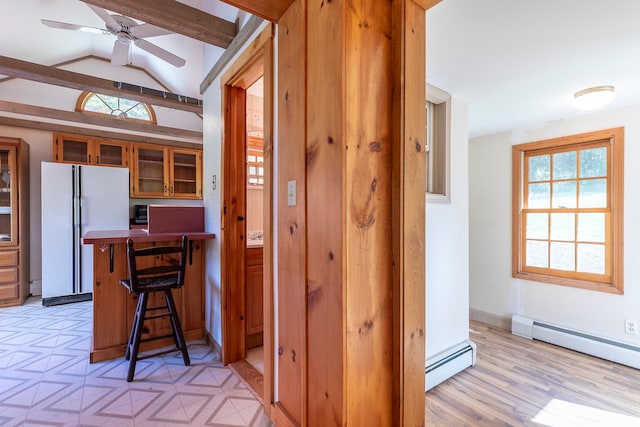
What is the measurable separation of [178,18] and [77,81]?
1.78 meters

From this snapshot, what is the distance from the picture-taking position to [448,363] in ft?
7.15

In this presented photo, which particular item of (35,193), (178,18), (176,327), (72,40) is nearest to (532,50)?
(178,18)

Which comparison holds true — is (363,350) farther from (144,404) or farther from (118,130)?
(118,130)

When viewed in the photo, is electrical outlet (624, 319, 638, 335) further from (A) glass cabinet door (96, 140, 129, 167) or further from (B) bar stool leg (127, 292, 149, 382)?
(A) glass cabinet door (96, 140, 129, 167)

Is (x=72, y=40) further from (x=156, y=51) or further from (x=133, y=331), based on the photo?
(x=133, y=331)

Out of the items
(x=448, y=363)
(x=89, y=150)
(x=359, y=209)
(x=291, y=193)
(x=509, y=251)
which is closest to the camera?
(x=359, y=209)

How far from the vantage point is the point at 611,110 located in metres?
2.61

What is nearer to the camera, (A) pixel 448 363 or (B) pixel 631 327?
(A) pixel 448 363

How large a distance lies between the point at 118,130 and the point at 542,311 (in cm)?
595

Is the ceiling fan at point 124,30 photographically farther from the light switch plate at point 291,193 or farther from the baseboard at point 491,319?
the baseboard at point 491,319

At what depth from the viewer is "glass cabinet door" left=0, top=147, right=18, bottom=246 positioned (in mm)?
3537

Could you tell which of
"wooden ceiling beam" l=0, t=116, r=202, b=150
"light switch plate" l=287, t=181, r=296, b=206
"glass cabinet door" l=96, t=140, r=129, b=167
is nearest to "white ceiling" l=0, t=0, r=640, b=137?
"wooden ceiling beam" l=0, t=116, r=202, b=150

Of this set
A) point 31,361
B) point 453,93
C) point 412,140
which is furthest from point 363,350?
point 31,361

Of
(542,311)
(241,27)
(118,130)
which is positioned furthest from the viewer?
(118,130)
